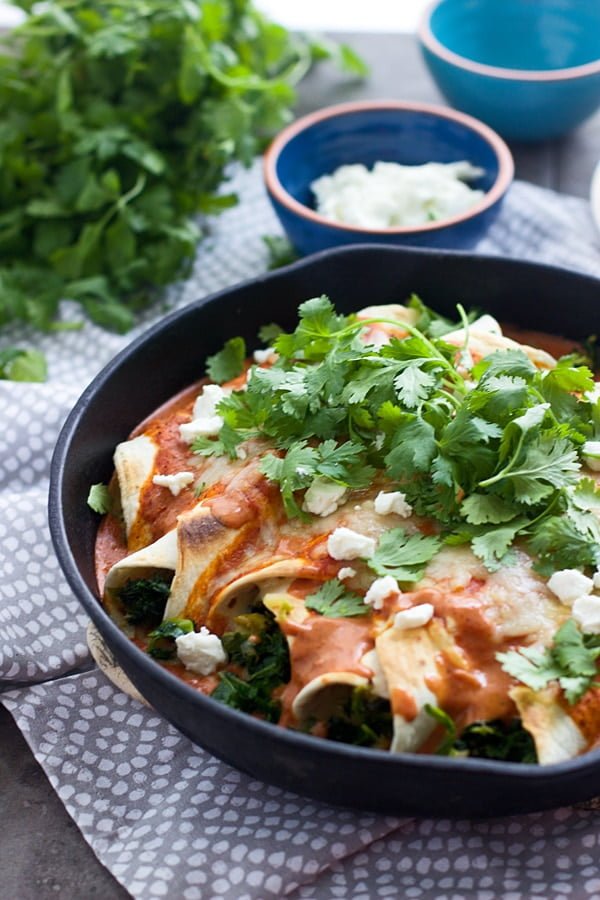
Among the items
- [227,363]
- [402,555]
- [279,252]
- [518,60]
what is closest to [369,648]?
[402,555]

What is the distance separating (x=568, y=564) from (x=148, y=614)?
1.02 metres

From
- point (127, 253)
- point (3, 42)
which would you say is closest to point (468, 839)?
point (127, 253)

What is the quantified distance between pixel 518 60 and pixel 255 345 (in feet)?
7.98

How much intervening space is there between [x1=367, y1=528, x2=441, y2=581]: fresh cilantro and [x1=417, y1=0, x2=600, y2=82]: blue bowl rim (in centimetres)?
278

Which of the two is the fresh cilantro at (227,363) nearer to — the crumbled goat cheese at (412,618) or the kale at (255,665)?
the kale at (255,665)

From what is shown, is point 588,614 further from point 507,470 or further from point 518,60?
point 518,60

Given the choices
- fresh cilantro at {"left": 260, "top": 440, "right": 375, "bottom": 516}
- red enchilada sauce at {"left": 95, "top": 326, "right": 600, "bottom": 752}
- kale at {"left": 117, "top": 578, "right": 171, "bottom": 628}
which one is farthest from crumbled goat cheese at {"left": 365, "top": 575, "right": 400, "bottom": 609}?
kale at {"left": 117, "top": 578, "right": 171, "bottom": 628}

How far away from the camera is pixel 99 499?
311cm

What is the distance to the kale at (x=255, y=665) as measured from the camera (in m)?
2.54

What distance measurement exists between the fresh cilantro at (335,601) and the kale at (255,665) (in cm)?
13

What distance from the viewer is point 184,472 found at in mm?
2971

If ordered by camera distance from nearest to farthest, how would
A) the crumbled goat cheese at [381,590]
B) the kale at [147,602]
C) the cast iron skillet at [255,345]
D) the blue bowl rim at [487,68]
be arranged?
the cast iron skillet at [255,345] < the crumbled goat cheese at [381,590] < the kale at [147,602] < the blue bowl rim at [487,68]

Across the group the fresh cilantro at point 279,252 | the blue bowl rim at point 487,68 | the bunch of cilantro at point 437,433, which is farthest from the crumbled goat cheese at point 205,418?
the blue bowl rim at point 487,68

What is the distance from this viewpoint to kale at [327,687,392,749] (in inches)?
95.1
